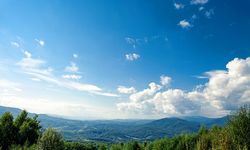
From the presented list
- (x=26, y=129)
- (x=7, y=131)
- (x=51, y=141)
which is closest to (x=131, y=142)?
(x=26, y=129)

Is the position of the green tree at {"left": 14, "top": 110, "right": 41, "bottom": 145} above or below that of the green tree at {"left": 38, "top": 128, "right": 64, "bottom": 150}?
above

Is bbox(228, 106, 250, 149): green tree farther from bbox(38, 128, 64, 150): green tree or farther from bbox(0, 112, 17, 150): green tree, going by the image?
bbox(0, 112, 17, 150): green tree

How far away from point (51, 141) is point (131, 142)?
169 ft

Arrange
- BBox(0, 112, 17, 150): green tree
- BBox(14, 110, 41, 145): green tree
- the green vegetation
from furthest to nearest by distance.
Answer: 1. BBox(14, 110, 41, 145): green tree
2. BBox(0, 112, 17, 150): green tree
3. the green vegetation

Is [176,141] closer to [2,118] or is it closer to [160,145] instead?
[160,145]

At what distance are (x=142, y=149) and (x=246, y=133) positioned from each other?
153 ft

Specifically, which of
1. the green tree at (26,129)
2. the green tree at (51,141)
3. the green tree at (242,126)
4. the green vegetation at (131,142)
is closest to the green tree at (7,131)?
the green vegetation at (131,142)

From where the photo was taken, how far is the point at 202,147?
2444 centimetres

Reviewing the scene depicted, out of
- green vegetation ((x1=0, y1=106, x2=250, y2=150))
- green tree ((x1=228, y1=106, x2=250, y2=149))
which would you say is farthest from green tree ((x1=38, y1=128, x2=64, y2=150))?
green tree ((x1=228, y1=106, x2=250, y2=149))

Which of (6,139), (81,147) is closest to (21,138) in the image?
(6,139)

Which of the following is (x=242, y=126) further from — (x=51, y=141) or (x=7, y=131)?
(x=7, y=131)

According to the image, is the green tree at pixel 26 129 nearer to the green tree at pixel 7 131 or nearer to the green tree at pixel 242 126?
the green tree at pixel 7 131

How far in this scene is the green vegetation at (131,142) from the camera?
1462 inches

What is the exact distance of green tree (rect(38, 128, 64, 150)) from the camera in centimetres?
3762
